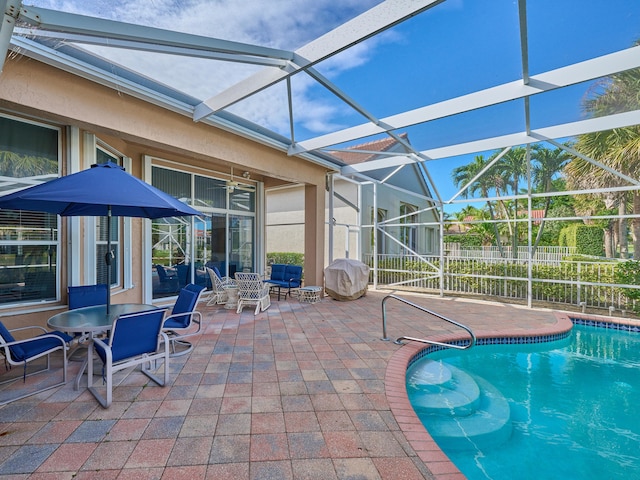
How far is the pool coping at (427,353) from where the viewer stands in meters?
2.30

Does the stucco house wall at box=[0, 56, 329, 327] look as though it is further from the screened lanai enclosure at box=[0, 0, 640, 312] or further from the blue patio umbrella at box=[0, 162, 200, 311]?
the blue patio umbrella at box=[0, 162, 200, 311]

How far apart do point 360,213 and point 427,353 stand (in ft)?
23.5

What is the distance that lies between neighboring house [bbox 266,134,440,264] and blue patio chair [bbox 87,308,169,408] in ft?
21.9

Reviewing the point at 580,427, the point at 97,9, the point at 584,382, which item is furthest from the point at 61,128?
the point at 584,382

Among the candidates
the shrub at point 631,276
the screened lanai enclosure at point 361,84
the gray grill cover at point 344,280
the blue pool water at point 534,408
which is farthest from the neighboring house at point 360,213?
the blue pool water at point 534,408

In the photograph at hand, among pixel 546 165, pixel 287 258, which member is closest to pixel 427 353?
pixel 546 165

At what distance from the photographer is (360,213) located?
11633 millimetres

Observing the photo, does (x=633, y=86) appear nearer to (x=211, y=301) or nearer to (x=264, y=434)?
(x=264, y=434)

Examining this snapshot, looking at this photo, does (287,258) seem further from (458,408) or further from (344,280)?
(458,408)

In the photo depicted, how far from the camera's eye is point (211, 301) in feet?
26.1

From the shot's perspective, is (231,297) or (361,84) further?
(231,297)

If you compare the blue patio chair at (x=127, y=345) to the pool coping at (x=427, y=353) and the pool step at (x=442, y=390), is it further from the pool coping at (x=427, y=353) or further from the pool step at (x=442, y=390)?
the pool step at (x=442, y=390)

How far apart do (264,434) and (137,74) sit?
4749 millimetres

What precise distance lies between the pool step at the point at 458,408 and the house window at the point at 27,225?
5.30 m
